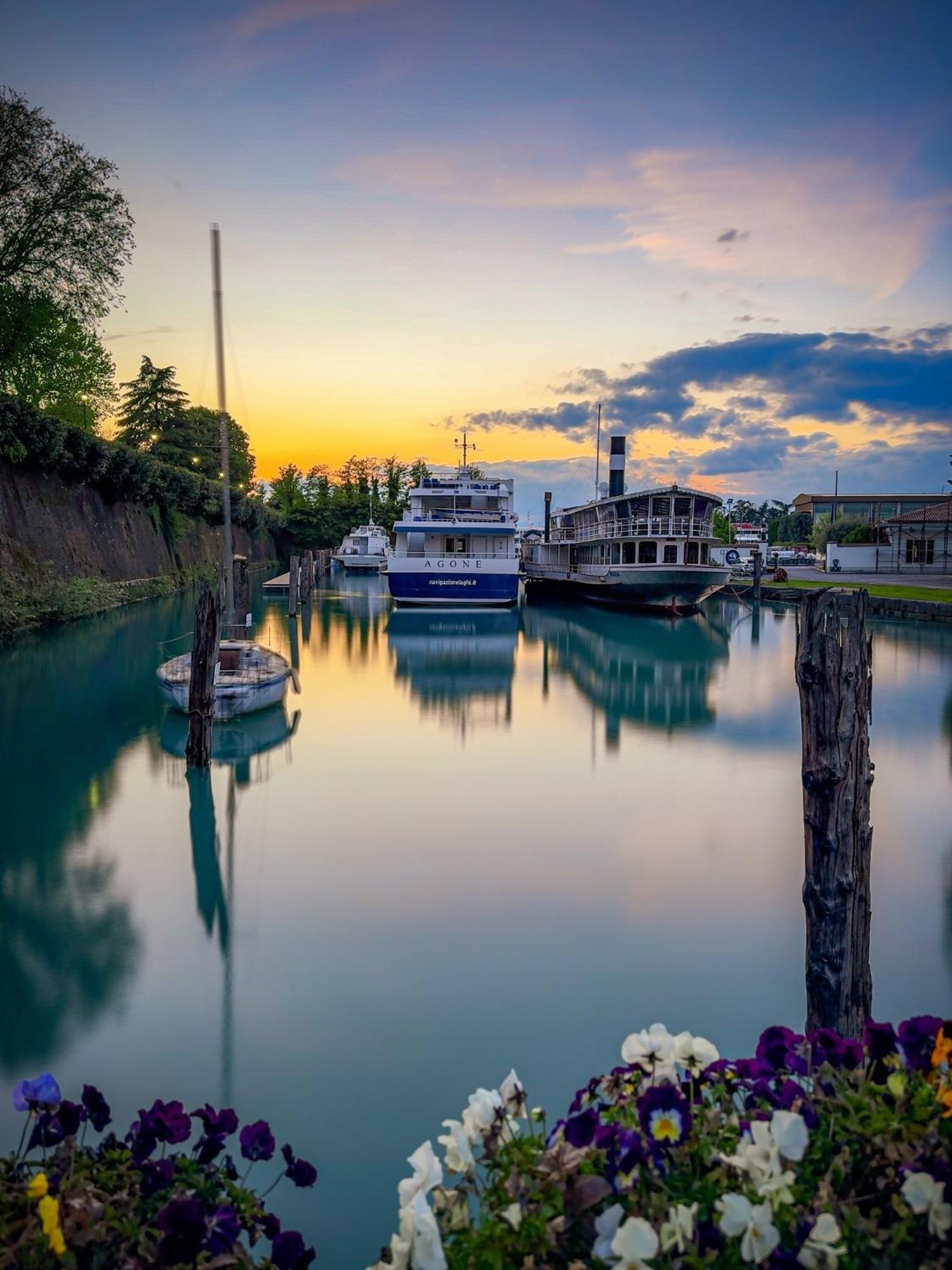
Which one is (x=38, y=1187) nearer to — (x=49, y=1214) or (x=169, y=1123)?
(x=49, y=1214)

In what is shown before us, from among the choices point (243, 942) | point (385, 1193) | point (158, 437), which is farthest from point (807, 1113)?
point (158, 437)

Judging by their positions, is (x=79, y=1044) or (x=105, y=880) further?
(x=105, y=880)

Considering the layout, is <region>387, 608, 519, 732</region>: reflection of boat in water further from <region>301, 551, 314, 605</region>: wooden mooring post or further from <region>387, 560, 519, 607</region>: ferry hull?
<region>301, 551, 314, 605</region>: wooden mooring post

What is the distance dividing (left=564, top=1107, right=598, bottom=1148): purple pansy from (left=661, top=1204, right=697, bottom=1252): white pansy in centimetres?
29

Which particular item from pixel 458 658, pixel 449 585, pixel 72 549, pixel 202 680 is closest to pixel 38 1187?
pixel 202 680

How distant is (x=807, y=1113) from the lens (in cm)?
233

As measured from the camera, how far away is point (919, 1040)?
250cm

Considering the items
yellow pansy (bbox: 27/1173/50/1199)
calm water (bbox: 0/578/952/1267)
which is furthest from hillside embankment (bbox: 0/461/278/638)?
yellow pansy (bbox: 27/1173/50/1199)

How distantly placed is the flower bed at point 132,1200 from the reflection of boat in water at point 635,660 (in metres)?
12.6

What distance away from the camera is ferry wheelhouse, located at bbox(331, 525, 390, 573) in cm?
6438

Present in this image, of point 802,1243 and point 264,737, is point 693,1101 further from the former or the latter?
point 264,737

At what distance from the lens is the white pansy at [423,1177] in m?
2.23

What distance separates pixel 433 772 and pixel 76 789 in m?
4.64

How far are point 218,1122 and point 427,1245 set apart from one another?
2.52 ft
